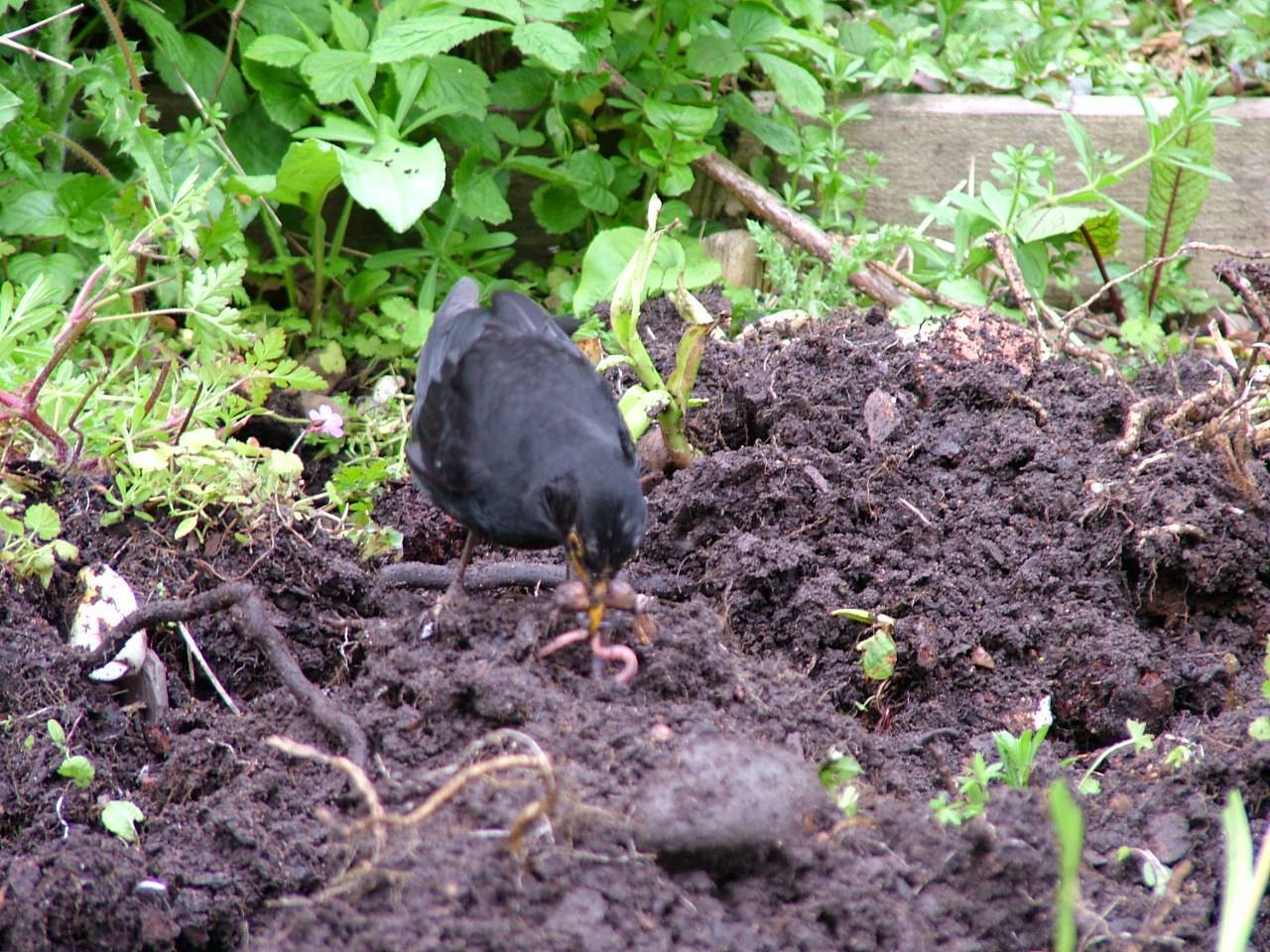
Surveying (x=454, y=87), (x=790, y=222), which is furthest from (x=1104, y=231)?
(x=454, y=87)

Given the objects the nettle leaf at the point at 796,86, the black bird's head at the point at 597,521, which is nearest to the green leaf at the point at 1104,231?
the nettle leaf at the point at 796,86

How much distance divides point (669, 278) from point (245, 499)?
1930 mm

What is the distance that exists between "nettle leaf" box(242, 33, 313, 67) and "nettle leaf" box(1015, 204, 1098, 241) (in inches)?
108

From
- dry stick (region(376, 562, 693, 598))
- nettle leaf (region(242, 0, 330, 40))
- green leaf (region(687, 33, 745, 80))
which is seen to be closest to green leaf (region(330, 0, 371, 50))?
nettle leaf (region(242, 0, 330, 40))

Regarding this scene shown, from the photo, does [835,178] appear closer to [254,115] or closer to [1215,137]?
[1215,137]

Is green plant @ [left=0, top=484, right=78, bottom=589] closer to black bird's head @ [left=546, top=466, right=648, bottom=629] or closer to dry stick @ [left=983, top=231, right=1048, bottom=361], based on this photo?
black bird's head @ [left=546, top=466, right=648, bottom=629]

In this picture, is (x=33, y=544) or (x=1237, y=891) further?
(x=33, y=544)

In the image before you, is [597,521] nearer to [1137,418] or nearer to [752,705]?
[752,705]

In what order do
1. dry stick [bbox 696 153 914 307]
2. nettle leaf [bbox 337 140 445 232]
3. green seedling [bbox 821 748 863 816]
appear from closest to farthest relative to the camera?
green seedling [bbox 821 748 863 816], nettle leaf [bbox 337 140 445 232], dry stick [bbox 696 153 914 307]

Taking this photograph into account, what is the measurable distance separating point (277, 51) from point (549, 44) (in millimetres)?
1068

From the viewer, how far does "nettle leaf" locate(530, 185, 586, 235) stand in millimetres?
5496

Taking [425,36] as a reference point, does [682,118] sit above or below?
below

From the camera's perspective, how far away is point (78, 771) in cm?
284

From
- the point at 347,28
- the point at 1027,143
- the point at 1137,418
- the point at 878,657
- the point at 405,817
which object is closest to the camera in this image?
the point at 405,817
